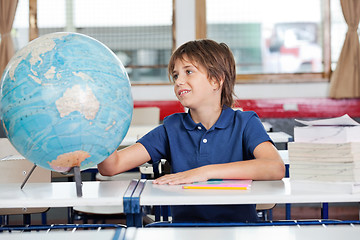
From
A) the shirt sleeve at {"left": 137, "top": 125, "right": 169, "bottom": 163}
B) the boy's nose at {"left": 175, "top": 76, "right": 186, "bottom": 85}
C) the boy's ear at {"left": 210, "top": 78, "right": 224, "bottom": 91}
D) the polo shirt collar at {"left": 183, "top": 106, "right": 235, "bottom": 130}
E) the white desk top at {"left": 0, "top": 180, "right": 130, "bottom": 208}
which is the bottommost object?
the white desk top at {"left": 0, "top": 180, "right": 130, "bottom": 208}

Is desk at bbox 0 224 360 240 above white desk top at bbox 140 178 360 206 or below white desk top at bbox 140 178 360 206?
below

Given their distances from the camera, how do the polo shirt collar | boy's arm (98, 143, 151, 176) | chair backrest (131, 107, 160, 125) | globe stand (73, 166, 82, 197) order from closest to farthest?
globe stand (73, 166, 82, 197)
boy's arm (98, 143, 151, 176)
the polo shirt collar
chair backrest (131, 107, 160, 125)

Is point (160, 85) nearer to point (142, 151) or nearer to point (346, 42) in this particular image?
point (346, 42)

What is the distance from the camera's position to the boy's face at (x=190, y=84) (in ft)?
5.73

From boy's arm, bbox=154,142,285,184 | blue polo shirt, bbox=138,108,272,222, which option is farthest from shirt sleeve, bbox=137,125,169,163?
boy's arm, bbox=154,142,285,184

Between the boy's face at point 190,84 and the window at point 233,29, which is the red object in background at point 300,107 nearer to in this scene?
the window at point 233,29

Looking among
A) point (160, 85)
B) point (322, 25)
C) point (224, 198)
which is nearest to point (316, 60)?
point (322, 25)

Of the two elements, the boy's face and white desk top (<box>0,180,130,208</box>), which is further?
the boy's face

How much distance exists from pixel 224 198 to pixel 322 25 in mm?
4130

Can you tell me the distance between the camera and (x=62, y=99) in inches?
46.6

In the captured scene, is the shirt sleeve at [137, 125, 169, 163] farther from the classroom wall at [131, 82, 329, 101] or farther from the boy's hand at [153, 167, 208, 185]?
the classroom wall at [131, 82, 329, 101]

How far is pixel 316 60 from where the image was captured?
4.98 m

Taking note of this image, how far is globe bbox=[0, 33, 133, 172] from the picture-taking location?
1.19 metres

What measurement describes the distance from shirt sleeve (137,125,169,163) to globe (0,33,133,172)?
0.58 m
